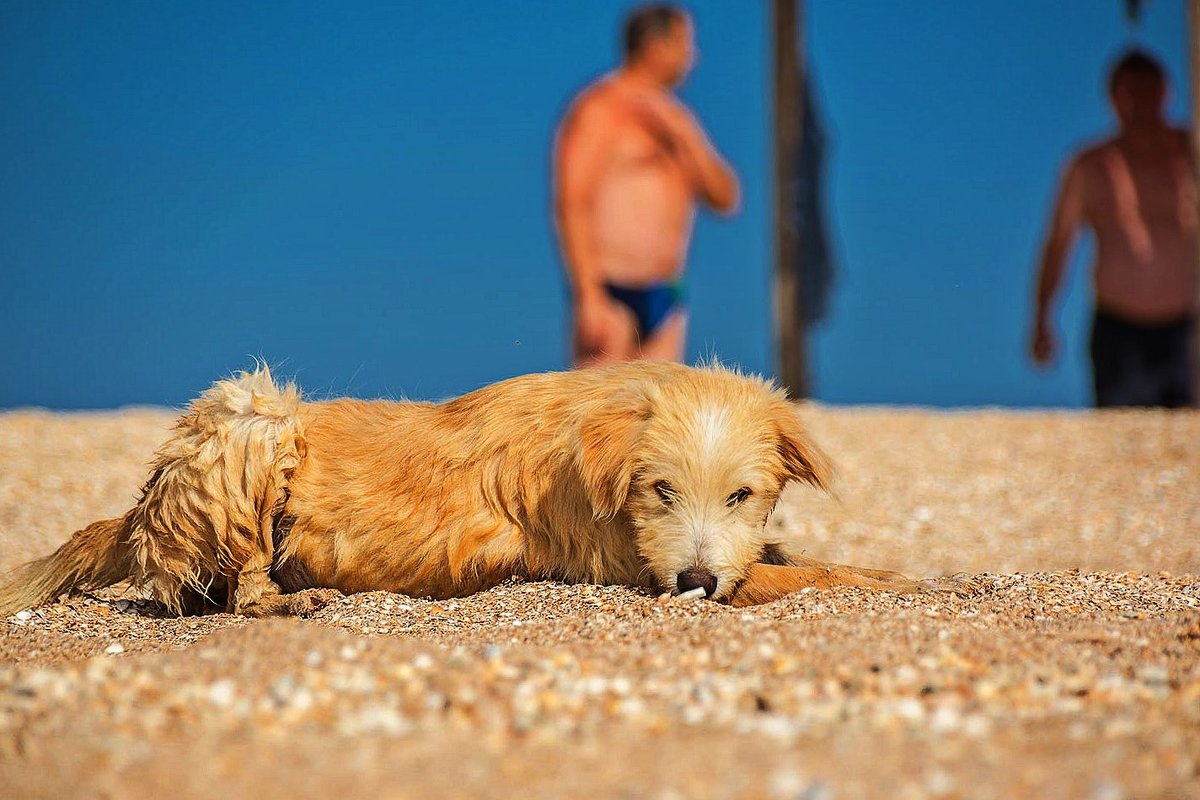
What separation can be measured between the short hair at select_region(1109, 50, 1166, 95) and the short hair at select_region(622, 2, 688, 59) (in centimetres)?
584

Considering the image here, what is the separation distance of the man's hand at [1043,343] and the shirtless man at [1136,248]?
1cm

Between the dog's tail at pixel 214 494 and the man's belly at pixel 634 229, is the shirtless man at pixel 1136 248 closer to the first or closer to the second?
the man's belly at pixel 634 229

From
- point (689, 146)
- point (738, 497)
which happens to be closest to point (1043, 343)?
point (689, 146)

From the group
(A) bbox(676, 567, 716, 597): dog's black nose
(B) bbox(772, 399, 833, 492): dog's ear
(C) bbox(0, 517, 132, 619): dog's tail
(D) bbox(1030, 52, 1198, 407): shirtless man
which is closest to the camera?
(A) bbox(676, 567, 716, 597): dog's black nose

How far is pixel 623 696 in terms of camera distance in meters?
3.38

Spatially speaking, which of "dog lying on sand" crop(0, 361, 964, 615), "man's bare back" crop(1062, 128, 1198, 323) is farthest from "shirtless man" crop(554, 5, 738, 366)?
"dog lying on sand" crop(0, 361, 964, 615)

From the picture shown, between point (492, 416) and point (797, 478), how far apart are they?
1.47 metres

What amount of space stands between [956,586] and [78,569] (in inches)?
171

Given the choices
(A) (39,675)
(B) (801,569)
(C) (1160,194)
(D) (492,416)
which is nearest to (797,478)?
(B) (801,569)

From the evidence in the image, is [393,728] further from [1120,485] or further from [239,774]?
[1120,485]

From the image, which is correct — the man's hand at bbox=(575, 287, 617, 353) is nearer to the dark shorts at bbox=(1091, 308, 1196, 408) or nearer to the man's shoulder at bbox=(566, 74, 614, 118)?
the man's shoulder at bbox=(566, 74, 614, 118)

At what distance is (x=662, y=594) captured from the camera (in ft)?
16.6

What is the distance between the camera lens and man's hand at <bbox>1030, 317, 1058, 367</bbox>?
50.9 ft

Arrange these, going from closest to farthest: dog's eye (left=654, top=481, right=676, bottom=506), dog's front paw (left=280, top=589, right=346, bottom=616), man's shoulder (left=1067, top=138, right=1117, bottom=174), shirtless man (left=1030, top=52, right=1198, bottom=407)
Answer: dog's eye (left=654, top=481, right=676, bottom=506) → dog's front paw (left=280, top=589, right=346, bottom=616) → shirtless man (left=1030, top=52, right=1198, bottom=407) → man's shoulder (left=1067, top=138, right=1117, bottom=174)
